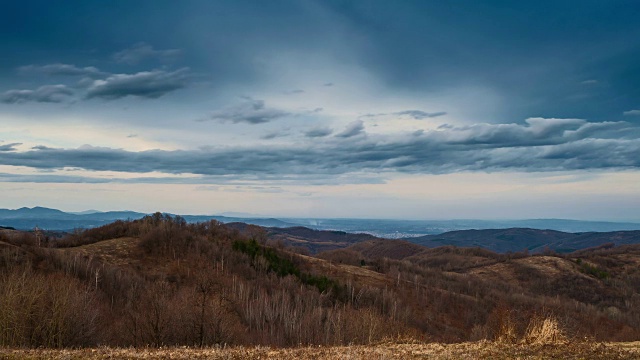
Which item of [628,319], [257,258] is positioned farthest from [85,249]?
[628,319]

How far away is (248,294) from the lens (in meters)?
81.6

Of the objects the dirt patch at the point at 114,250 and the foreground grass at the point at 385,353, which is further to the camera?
the dirt patch at the point at 114,250

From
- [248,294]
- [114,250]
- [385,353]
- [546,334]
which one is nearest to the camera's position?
[385,353]

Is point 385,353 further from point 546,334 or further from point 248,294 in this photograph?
point 248,294

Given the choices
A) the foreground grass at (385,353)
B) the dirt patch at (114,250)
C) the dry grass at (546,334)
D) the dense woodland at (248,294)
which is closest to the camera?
the foreground grass at (385,353)

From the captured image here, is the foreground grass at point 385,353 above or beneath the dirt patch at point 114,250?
above

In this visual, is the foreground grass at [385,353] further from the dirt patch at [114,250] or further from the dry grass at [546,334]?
the dirt patch at [114,250]

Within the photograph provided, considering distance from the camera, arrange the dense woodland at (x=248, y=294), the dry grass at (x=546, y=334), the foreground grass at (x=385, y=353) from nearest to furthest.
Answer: the foreground grass at (x=385, y=353), the dry grass at (x=546, y=334), the dense woodland at (x=248, y=294)

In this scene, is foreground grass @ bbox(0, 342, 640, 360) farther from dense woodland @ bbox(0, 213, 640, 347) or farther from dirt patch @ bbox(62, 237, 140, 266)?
dirt patch @ bbox(62, 237, 140, 266)

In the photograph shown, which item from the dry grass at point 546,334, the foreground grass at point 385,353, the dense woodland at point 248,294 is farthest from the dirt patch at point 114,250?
the dry grass at point 546,334

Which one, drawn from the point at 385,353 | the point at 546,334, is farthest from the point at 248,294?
the point at 385,353

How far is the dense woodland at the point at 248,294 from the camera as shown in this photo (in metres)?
31.3

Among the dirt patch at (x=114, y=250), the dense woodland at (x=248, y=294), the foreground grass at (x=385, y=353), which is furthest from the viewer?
the dirt patch at (x=114, y=250)

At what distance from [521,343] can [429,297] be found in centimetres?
10503
